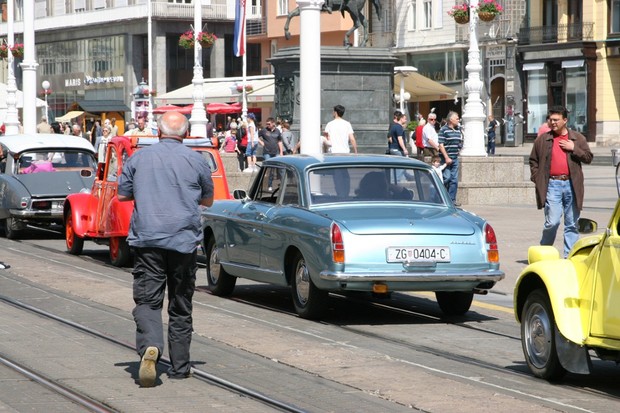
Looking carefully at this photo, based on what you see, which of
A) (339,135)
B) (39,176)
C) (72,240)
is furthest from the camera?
(339,135)

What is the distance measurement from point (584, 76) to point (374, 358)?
2281 inches

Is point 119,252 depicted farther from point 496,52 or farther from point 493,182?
point 496,52

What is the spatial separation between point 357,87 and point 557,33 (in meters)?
36.7

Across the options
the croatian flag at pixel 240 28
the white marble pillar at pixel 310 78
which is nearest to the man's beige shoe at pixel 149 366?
the white marble pillar at pixel 310 78

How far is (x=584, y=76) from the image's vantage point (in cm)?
6656

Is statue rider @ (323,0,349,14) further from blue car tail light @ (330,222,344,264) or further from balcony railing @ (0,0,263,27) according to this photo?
balcony railing @ (0,0,263,27)

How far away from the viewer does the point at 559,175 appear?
1616 centimetres

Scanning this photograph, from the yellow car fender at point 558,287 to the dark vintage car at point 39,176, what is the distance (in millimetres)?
13355

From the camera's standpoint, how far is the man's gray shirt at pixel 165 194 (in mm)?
8984

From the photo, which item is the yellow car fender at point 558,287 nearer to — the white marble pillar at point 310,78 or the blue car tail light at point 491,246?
the blue car tail light at point 491,246

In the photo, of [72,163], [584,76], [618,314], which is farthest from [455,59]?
[618,314]

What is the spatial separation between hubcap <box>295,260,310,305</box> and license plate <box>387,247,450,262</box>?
0.92m

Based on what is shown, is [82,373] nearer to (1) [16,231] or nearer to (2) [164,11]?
(1) [16,231]

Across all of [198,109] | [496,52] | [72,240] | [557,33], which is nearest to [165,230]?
[72,240]
